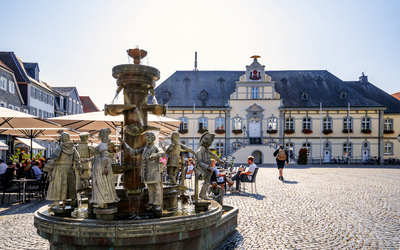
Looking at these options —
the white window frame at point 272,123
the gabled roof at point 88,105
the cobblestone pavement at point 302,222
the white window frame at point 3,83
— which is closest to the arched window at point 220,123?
the white window frame at point 272,123

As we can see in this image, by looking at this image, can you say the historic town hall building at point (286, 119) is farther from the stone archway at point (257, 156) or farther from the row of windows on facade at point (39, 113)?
the row of windows on facade at point (39, 113)

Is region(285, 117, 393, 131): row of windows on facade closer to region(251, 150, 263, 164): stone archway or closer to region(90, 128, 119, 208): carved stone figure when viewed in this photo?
region(251, 150, 263, 164): stone archway

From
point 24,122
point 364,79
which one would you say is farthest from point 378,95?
point 24,122

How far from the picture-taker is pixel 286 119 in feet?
120

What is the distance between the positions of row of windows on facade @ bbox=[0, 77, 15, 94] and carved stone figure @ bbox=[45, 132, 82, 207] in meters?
23.7

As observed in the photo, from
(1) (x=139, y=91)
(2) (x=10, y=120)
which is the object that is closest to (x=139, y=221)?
(1) (x=139, y=91)

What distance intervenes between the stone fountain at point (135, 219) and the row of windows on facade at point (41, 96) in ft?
97.6

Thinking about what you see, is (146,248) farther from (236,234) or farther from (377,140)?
(377,140)

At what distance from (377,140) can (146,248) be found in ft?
125

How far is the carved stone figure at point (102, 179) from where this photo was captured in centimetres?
470

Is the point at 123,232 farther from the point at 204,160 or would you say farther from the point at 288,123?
the point at 288,123

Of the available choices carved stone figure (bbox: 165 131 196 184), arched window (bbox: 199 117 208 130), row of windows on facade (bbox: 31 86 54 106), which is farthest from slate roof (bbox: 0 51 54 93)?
carved stone figure (bbox: 165 131 196 184)

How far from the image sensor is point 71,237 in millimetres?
4434

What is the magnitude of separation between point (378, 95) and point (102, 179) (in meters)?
42.9
